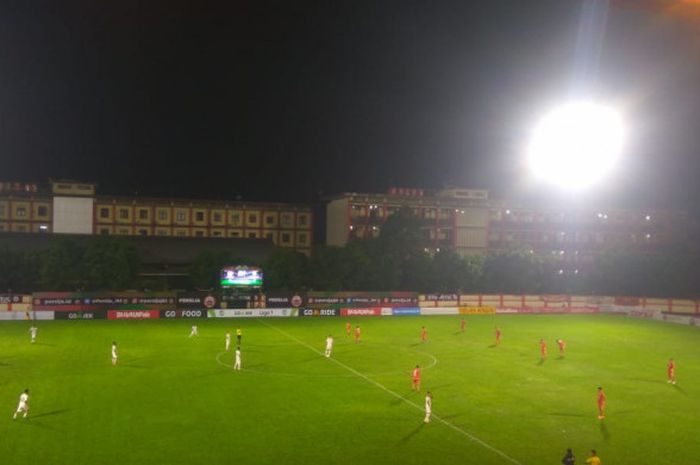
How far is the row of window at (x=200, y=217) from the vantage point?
105500 millimetres

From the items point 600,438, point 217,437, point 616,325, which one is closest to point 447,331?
point 616,325

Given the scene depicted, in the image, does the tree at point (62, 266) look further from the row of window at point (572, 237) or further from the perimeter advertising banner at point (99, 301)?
the row of window at point (572, 237)

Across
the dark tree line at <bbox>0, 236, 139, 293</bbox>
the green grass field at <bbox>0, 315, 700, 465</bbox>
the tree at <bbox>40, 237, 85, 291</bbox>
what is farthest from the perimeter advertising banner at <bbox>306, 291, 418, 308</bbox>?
the tree at <bbox>40, 237, 85, 291</bbox>

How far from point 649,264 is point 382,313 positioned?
48.2 m

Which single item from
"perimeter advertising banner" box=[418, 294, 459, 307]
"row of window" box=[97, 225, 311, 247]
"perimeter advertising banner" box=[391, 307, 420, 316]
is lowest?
"perimeter advertising banner" box=[391, 307, 420, 316]

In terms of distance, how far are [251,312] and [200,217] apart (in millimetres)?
38111

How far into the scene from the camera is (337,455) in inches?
963

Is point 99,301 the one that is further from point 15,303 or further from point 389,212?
point 389,212

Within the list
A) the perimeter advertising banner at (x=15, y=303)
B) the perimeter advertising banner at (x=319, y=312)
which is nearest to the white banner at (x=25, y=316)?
the perimeter advertising banner at (x=15, y=303)

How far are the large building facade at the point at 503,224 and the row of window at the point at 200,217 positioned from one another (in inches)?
295

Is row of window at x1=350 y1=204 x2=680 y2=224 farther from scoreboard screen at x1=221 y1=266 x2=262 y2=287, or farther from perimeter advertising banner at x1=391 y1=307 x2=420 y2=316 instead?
scoreboard screen at x1=221 y1=266 x2=262 y2=287

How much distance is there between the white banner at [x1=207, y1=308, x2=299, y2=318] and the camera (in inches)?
2987

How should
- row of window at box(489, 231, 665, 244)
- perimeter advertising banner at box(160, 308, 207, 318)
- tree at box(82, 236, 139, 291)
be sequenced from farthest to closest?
row of window at box(489, 231, 665, 244), tree at box(82, 236, 139, 291), perimeter advertising banner at box(160, 308, 207, 318)

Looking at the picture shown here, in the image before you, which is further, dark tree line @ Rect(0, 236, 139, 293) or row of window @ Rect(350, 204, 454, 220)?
row of window @ Rect(350, 204, 454, 220)
